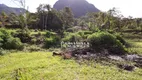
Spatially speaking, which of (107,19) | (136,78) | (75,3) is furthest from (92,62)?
(75,3)

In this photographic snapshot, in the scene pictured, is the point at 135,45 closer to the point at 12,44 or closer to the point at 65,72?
the point at 12,44

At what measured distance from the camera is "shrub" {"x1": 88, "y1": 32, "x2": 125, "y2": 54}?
15158 mm

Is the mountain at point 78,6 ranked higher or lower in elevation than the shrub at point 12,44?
higher

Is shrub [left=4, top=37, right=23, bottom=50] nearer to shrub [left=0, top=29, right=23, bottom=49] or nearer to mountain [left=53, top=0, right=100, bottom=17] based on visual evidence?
shrub [left=0, top=29, right=23, bottom=49]

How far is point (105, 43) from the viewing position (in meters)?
15.8

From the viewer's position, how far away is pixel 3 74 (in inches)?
355

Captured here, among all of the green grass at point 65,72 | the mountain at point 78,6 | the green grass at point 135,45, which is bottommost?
the green grass at point 65,72

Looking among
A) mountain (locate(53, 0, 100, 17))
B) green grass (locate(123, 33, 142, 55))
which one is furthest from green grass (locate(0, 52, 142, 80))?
mountain (locate(53, 0, 100, 17))

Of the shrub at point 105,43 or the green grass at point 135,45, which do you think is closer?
the shrub at point 105,43

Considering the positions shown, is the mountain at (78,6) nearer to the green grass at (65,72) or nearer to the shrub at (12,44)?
the shrub at (12,44)

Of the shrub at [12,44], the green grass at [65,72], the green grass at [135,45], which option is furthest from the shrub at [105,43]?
the shrub at [12,44]

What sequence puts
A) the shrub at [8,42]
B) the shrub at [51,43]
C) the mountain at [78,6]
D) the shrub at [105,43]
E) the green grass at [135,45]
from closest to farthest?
the shrub at [105,43], the green grass at [135,45], the shrub at [8,42], the shrub at [51,43], the mountain at [78,6]

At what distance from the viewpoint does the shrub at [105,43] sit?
15158 mm

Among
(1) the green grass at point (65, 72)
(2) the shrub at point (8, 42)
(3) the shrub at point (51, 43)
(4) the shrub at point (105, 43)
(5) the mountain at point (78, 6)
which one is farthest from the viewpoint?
(5) the mountain at point (78, 6)
